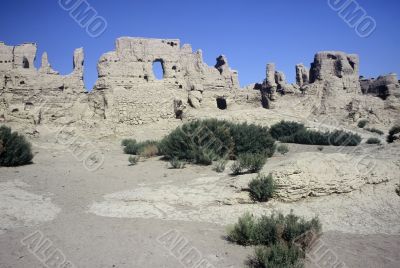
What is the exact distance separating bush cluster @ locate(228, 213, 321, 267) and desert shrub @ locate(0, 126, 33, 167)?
9138 millimetres

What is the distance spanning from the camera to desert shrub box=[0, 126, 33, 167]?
447 inches

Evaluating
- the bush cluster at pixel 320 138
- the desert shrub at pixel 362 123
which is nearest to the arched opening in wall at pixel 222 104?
the bush cluster at pixel 320 138

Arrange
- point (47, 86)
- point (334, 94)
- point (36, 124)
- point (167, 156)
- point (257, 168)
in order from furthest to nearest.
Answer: point (334, 94) < point (47, 86) < point (36, 124) < point (167, 156) < point (257, 168)

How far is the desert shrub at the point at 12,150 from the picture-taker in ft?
37.3

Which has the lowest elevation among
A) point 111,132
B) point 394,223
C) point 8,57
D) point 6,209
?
point 394,223

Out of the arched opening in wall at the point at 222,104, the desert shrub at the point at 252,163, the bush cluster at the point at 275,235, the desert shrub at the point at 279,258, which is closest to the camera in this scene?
the desert shrub at the point at 279,258

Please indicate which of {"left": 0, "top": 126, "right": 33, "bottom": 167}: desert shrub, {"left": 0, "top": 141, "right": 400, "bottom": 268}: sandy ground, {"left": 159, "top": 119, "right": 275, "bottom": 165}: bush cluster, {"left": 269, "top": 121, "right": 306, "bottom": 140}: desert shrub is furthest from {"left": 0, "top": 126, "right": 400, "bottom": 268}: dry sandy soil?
{"left": 269, "top": 121, "right": 306, "bottom": 140}: desert shrub

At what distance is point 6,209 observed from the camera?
257 inches

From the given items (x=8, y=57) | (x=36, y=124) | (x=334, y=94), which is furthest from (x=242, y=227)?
(x=334, y=94)

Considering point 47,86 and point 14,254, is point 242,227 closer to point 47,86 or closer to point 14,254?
point 14,254

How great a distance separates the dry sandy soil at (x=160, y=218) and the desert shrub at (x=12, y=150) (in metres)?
1.27

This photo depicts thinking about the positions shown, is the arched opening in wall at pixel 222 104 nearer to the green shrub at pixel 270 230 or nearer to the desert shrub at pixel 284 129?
the desert shrub at pixel 284 129

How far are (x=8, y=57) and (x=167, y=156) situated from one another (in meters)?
18.8

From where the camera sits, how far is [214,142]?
1330 centimetres
